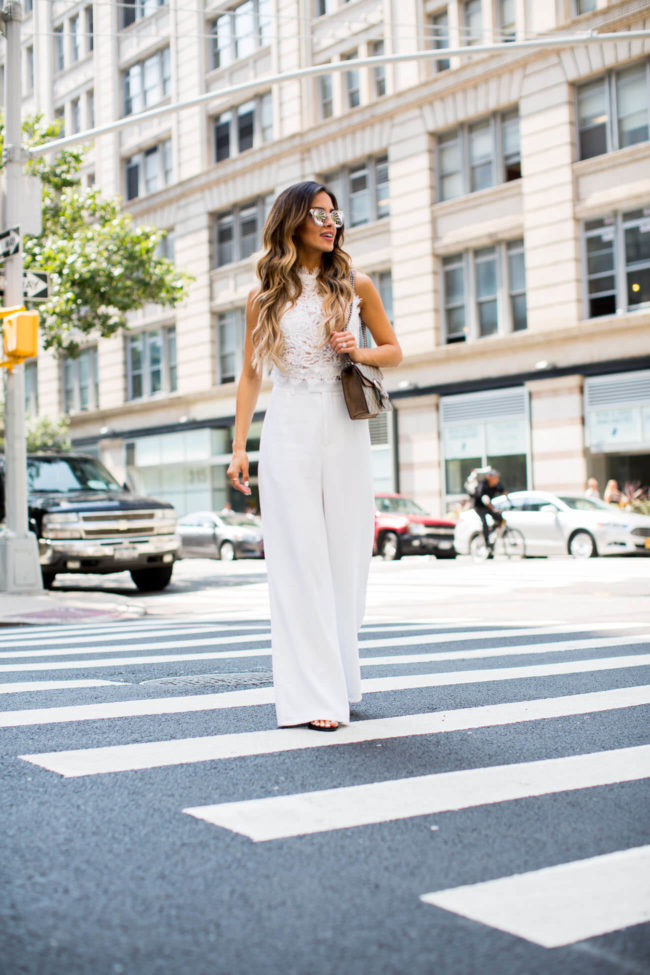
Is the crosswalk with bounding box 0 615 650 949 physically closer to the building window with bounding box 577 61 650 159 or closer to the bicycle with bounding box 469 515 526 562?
the bicycle with bounding box 469 515 526 562

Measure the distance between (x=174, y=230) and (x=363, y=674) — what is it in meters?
35.9

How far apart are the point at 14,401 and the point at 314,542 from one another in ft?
33.2

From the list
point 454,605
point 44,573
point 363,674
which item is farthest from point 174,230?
point 363,674

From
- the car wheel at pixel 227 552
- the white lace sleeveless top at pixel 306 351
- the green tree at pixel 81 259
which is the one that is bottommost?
the car wheel at pixel 227 552

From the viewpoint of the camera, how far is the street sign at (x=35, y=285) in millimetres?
14062

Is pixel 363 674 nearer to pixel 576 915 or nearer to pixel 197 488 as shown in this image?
pixel 576 915

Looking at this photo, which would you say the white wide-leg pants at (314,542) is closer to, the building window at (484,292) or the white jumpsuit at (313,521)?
the white jumpsuit at (313,521)

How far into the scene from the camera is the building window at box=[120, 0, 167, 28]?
129 feet

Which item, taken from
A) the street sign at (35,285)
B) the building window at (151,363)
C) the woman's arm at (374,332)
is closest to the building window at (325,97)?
the building window at (151,363)

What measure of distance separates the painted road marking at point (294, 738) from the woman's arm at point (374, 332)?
58.6 inches

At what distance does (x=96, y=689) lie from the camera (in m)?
5.54

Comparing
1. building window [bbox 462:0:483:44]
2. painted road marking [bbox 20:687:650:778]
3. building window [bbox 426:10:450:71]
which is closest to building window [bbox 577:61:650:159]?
building window [bbox 462:0:483:44]

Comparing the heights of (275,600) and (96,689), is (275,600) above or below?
above

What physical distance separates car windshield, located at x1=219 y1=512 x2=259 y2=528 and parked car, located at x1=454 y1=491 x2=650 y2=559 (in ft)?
20.8
